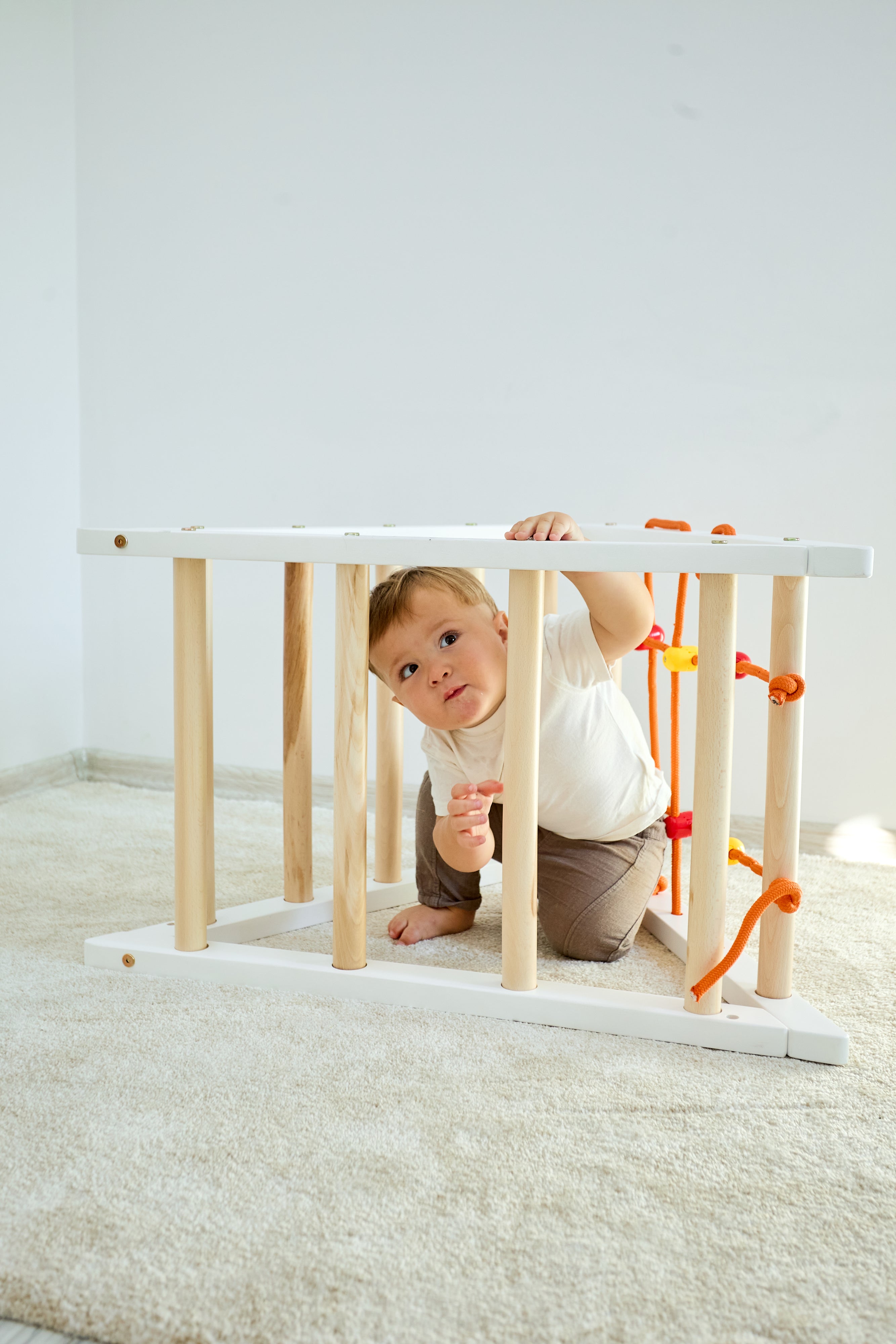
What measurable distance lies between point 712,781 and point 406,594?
1.08 feet

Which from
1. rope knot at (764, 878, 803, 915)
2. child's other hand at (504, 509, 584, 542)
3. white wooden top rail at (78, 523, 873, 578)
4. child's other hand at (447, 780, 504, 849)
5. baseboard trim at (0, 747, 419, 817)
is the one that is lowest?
baseboard trim at (0, 747, 419, 817)

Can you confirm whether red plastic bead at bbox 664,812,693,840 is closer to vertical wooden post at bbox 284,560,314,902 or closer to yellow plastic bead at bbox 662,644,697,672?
yellow plastic bead at bbox 662,644,697,672

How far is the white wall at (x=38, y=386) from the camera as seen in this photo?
1.72 meters

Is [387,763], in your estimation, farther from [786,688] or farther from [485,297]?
[485,297]

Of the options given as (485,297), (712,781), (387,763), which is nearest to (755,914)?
(712,781)

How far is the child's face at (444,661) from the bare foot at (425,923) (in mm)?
242

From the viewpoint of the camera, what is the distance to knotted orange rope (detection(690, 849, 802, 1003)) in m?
0.85

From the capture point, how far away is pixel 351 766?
0.94 meters

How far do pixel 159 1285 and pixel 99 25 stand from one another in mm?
1940

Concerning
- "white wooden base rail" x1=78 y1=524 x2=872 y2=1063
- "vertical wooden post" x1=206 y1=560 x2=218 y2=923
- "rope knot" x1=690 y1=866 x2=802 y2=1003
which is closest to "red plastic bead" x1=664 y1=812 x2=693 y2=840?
"white wooden base rail" x1=78 y1=524 x2=872 y2=1063

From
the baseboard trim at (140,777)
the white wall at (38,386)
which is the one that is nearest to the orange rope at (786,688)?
the baseboard trim at (140,777)

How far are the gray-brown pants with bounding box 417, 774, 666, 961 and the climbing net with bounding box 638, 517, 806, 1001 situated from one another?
42mm

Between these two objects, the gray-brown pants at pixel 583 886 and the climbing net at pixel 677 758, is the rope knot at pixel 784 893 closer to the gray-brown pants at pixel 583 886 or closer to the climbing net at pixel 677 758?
the climbing net at pixel 677 758

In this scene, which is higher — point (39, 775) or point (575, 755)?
point (575, 755)
